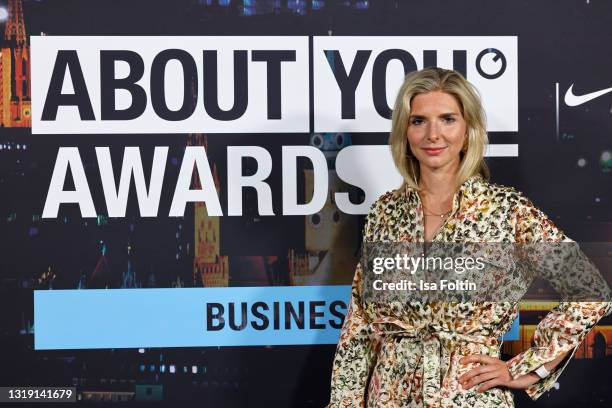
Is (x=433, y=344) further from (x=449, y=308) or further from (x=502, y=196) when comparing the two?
(x=502, y=196)

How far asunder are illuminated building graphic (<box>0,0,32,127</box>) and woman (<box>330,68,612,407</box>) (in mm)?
1400

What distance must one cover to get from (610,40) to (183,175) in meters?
1.63

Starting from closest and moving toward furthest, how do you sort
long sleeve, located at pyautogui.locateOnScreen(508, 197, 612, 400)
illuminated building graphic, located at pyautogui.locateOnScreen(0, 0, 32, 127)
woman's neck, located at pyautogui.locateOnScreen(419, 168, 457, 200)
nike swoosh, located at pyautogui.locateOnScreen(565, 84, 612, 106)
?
long sleeve, located at pyautogui.locateOnScreen(508, 197, 612, 400) → woman's neck, located at pyautogui.locateOnScreen(419, 168, 457, 200) → illuminated building graphic, located at pyautogui.locateOnScreen(0, 0, 32, 127) → nike swoosh, located at pyautogui.locateOnScreen(565, 84, 612, 106)

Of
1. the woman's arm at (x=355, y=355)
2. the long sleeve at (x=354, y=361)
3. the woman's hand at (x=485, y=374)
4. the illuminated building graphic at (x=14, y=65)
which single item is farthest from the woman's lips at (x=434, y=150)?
the illuminated building graphic at (x=14, y=65)

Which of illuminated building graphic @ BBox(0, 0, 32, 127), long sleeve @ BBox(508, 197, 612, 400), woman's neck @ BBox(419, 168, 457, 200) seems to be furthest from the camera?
illuminated building graphic @ BBox(0, 0, 32, 127)

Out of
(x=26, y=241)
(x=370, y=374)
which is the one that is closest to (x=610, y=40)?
(x=370, y=374)

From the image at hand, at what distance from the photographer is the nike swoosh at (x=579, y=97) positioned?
9.39ft

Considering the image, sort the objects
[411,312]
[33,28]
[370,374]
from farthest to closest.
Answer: [33,28] → [370,374] → [411,312]

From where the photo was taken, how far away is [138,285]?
2.78m

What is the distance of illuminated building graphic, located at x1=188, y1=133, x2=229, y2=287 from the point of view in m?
2.79

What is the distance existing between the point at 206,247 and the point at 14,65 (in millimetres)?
925

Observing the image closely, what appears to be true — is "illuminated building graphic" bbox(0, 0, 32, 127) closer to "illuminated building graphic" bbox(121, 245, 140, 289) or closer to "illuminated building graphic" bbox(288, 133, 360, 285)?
"illuminated building graphic" bbox(121, 245, 140, 289)

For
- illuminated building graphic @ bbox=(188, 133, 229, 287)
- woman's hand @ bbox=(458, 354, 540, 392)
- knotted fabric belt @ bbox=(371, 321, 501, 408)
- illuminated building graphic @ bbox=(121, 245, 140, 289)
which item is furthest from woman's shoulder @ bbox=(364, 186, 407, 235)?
illuminated building graphic @ bbox=(121, 245, 140, 289)

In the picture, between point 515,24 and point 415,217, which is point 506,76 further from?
point 415,217
